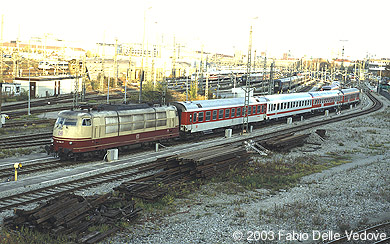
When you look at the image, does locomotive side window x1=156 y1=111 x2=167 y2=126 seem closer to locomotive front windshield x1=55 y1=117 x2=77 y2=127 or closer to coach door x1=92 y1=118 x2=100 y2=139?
coach door x1=92 y1=118 x2=100 y2=139

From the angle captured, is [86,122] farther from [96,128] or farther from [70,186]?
[70,186]

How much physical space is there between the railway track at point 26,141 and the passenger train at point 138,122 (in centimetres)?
525

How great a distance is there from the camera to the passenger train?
22906 mm

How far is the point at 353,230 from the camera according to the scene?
1395 centimetres

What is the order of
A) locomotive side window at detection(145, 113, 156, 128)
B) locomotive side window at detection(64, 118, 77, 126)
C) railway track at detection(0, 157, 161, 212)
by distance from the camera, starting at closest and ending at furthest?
railway track at detection(0, 157, 161, 212) < locomotive side window at detection(64, 118, 77, 126) < locomotive side window at detection(145, 113, 156, 128)

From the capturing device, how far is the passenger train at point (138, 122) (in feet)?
75.2

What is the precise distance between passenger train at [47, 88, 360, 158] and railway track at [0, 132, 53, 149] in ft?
17.2

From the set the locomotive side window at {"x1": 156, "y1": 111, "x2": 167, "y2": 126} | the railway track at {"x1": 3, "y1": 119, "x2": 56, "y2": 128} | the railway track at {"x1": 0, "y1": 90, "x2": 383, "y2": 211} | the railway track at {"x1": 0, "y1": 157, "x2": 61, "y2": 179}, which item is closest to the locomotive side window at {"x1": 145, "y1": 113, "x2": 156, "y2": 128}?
the locomotive side window at {"x1": 156, "y1": 111, "x2": 167, "y2": 126}

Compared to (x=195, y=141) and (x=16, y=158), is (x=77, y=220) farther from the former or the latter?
(x=195, y=141)

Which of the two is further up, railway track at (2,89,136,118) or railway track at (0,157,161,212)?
railway track at (2,89,136,118)

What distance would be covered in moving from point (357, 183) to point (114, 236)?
13716mm

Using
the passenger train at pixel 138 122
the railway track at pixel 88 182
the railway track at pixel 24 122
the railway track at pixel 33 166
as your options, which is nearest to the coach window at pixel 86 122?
the passenger train at pixel 138 122

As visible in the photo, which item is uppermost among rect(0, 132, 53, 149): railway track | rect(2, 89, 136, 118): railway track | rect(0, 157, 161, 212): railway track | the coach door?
the coach door

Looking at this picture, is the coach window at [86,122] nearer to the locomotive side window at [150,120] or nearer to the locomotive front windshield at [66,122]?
the locomotive front windshield at [66,122]
